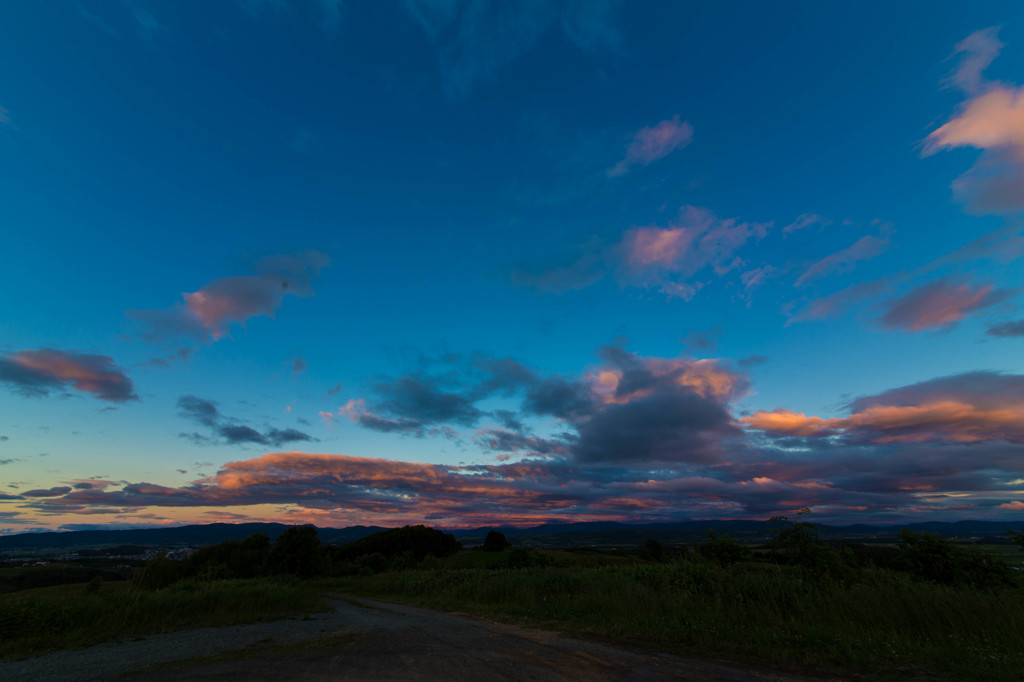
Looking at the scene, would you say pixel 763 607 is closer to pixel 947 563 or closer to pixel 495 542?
Result: pixel 947 563

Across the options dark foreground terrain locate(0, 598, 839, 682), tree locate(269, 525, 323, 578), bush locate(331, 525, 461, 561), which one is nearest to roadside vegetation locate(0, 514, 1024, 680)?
dark foreground terrain locate(0, 598, 839, 682)

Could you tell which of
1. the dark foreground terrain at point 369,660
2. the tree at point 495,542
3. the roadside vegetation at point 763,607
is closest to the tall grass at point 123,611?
the roadside vegetation at point 763,607

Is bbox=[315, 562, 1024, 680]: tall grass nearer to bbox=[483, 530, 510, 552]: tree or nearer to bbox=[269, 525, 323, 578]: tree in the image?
bbox=[269, 525, 323, 578]: tree

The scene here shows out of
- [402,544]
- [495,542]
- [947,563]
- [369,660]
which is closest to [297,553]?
[402,544]

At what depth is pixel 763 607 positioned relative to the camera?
40.6 ft

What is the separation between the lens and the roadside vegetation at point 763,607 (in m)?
8.78

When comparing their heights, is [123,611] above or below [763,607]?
below

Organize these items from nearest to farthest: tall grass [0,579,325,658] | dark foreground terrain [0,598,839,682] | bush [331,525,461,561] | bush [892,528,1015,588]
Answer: dark foreground terrain [0,598,839,682] → bush [892,528,1015,588] → tall grass [0,579,325,658] → bush [331,525,461,561]

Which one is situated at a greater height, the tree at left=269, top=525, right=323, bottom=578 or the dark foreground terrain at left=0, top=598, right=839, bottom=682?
the dark foreground terrain at left=0, top=598, right=839, bottom=682

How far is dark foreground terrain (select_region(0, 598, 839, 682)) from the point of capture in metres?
8.48

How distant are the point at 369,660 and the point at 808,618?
11120mm

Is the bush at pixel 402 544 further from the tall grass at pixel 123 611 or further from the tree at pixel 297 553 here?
the tall grass at pixel 123 611

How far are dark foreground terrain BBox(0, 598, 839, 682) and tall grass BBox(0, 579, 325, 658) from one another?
1666 millimetres

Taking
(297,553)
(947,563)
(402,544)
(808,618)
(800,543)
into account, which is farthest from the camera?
(402,544)
